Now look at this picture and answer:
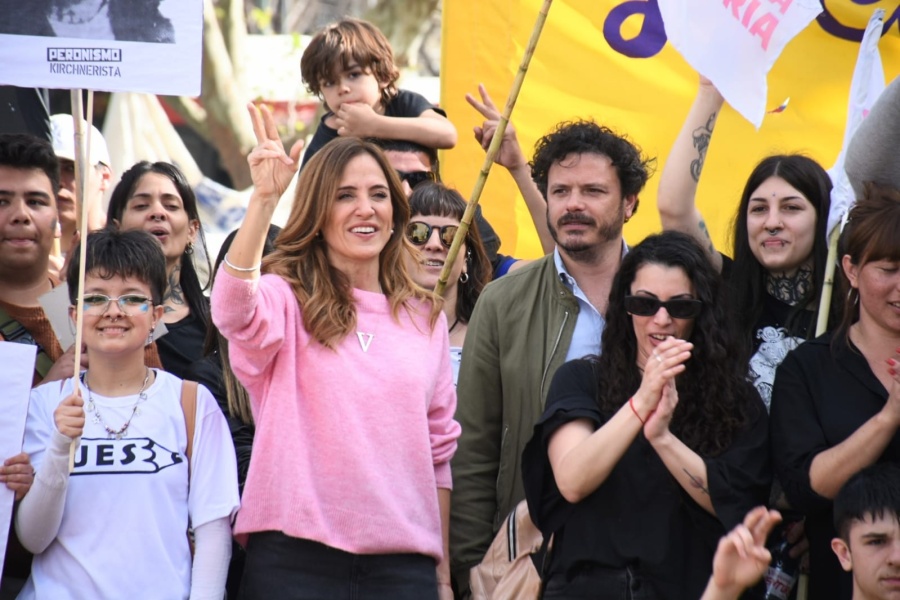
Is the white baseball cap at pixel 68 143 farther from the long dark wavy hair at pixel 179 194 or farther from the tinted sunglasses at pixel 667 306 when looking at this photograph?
the tinted sunglasses at pixel 667 306

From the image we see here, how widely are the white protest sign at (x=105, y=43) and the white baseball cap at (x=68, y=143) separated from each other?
5.06ft

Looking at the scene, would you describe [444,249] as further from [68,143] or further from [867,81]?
[68,143]

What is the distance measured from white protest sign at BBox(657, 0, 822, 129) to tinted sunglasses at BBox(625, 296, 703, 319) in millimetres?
796

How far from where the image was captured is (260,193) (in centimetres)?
388

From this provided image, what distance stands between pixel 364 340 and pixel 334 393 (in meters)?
0.21

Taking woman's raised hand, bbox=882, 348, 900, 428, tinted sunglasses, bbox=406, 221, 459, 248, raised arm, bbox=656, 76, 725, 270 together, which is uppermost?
raised arm, bbox=656, 76, 725, 270

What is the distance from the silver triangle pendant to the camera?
4.13 m

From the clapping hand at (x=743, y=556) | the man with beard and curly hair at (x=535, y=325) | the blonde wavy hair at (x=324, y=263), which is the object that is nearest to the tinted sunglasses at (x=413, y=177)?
the man with beard and curly hair at (x=535, y=325)

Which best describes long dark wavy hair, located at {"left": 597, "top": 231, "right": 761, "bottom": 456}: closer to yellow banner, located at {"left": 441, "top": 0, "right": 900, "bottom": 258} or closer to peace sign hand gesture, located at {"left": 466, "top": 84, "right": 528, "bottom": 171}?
peace sign hand gesture, located at {"left": 466, "top": 84, "right": 528, "bottom": 171}

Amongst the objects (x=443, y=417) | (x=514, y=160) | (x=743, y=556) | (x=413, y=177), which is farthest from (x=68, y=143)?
(x=743, y=556)

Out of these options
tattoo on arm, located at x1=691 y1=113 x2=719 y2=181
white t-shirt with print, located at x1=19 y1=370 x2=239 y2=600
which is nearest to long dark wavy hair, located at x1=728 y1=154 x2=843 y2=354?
tattoo on arm, located at x1=691 y1=113 x2=719 y2=181

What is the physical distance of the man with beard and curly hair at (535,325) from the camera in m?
4.70

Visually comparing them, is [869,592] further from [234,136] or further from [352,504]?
[234,136]

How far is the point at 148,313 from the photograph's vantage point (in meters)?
4.42
